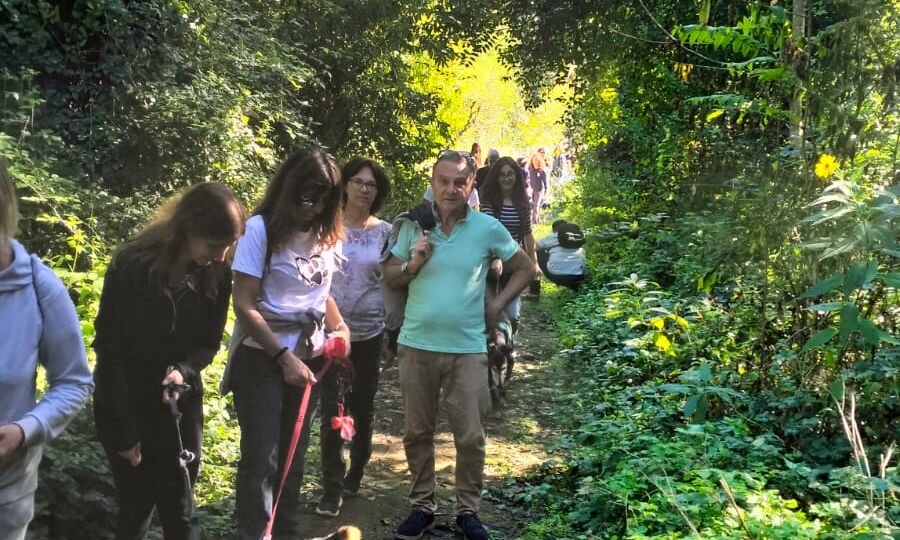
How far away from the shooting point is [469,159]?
5.08 m

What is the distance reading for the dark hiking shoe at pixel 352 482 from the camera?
587cm

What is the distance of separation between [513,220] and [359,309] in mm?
2923

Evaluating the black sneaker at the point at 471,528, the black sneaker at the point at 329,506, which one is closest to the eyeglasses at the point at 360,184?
the black sneaker at the point at 329,506

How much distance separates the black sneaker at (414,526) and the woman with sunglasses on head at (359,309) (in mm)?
619

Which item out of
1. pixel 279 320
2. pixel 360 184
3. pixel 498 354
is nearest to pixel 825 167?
pixel 360 184

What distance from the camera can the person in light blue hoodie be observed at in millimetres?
2580

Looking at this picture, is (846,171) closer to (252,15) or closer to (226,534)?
(226,534)

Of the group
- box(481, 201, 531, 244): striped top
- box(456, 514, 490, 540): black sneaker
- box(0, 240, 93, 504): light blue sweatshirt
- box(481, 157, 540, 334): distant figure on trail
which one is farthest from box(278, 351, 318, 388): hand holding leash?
box(481, 157, 540, 334): distant figure on trail

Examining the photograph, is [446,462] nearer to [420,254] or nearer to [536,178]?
[420,254]

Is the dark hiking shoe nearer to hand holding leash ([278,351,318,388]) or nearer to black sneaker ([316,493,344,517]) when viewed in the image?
black sneaker ([316,493,344,517])

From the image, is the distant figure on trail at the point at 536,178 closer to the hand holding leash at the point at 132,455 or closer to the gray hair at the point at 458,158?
the gray hair at the point at 458,158

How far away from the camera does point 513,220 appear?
8.22m

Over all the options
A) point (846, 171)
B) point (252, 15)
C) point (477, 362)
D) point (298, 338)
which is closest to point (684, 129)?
point (252, 15)

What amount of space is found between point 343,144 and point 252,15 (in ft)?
9.81
